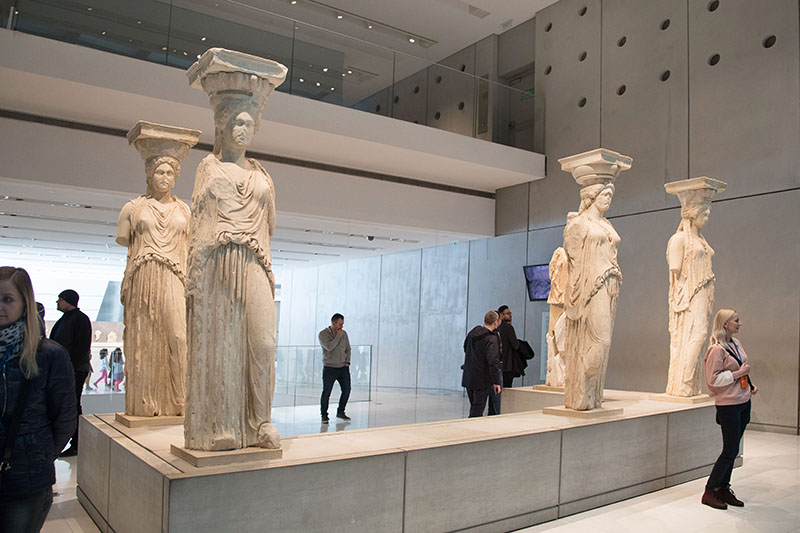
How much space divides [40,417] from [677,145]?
406 inches

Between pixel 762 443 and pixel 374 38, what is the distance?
35.9ft

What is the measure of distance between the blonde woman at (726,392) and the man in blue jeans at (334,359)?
5758 mm

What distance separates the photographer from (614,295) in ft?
19.6

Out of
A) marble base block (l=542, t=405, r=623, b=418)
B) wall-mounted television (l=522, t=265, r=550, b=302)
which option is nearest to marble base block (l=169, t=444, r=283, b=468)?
marble base block (l=542, t=405, r=623, b=418)

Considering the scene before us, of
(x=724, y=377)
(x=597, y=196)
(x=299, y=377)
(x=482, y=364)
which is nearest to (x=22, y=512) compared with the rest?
(x=724, y=377)

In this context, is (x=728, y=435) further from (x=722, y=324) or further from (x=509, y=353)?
(x=509, y=353)

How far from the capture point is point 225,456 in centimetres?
360

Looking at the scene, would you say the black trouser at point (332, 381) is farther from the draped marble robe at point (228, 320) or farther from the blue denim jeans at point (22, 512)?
the blue denim jeans at point (22, 512)

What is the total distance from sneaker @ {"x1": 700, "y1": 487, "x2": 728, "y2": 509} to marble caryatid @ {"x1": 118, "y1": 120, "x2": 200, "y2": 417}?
4.31 meters

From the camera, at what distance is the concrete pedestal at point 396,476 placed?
3.36 m

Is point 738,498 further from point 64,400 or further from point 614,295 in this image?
point 64,400

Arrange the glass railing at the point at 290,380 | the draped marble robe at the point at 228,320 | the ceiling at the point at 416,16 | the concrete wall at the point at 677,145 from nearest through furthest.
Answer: the draped marble robe at the point at 228,320 < the glass railing at the point at 290,380 < the concrete wall at the point at 677,145 < the ceiling at the point at 416,16

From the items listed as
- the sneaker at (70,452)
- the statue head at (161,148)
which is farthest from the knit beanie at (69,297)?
the statue head at (161,148)

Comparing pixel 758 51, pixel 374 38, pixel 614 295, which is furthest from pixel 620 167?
pixel 374 38
